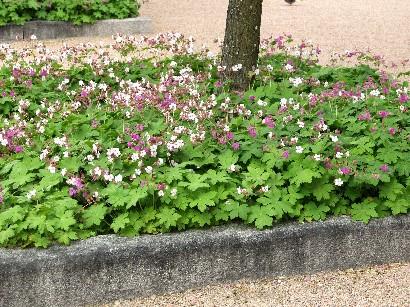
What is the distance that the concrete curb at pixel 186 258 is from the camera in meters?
→ 3.87

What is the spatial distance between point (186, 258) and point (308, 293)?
0.69 m

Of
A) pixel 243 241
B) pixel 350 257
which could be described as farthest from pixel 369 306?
pixel 243 241

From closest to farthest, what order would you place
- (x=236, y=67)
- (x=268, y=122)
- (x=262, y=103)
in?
1. (x=268, y=122)
2. (x=262, y=103)
3. (x=236, y=67)

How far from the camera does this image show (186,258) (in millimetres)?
4031

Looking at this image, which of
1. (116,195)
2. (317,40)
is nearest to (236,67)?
(116,195)

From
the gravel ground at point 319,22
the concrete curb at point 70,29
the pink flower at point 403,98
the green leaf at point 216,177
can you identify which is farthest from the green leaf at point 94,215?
the concrete curb at point 70,29

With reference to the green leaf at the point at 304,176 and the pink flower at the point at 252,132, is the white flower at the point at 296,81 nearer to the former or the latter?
the pink flower at the point at 252,132

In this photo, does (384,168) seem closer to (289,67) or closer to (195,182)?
(195,182)

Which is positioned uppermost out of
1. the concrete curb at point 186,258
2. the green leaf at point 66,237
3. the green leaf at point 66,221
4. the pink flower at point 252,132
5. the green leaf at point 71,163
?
the pink flower at point 252,132

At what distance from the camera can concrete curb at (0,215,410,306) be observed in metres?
3.87

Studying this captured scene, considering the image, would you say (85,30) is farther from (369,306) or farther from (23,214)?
(369,306)

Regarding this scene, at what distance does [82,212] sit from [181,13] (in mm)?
9368

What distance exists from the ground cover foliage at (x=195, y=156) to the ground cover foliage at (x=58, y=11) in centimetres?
466

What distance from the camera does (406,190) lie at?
440 cm
